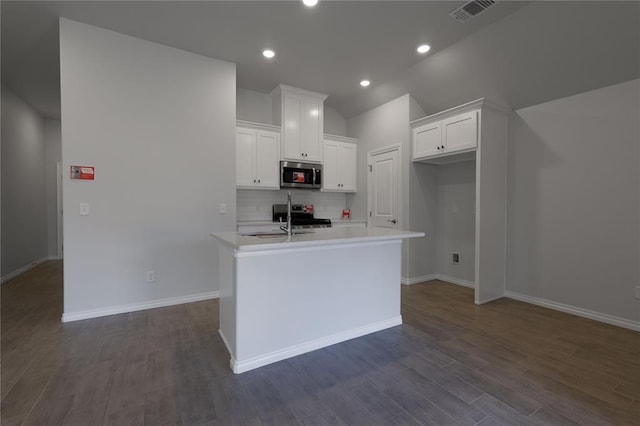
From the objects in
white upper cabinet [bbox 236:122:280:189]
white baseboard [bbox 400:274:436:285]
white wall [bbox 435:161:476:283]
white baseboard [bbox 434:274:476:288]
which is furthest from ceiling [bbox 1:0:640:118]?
white baseboard [bbox 400:274:436:285]

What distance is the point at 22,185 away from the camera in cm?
485

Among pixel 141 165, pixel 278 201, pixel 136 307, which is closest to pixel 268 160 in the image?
pixel 278 201

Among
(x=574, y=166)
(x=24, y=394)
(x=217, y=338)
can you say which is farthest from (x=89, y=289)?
(x=574, y=166)

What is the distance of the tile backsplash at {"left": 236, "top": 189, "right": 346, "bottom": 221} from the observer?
4.59m

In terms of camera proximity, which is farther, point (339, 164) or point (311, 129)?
point (339, 164)

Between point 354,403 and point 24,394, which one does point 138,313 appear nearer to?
point 24,394

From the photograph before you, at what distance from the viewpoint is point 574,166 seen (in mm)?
3164

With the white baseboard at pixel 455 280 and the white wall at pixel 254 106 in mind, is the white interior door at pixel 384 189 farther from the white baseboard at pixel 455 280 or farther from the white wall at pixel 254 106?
the white wall at pixel 254 106

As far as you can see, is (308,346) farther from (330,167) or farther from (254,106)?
(254,106)

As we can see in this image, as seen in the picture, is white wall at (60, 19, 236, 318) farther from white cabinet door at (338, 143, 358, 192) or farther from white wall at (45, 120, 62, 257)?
white wall at (45, 120, 62, 257)

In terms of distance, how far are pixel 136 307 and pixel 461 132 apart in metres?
4.41

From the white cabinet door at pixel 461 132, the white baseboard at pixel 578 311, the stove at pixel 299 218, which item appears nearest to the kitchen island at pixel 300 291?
the white cabinet door at pixel 461 132

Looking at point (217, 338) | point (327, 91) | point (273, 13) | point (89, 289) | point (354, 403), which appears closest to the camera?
point (354, 403)

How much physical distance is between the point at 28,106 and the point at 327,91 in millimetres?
5237
